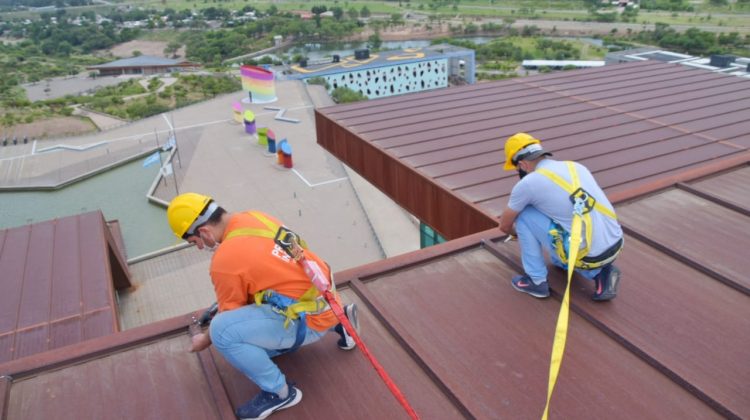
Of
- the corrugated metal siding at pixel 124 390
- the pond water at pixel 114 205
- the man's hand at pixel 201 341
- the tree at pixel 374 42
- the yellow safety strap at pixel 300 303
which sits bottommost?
the pond water at pixel 114 205

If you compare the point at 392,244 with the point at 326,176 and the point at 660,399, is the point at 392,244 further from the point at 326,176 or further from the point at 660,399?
the point at 660,399

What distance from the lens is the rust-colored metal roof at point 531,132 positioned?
7.43 metres

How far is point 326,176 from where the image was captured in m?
24.1

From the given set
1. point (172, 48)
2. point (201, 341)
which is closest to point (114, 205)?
point (201, 341)

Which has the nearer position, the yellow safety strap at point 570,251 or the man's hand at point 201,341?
the yellow safety strap at point 570,251

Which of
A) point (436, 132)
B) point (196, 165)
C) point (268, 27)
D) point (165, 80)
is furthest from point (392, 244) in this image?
point (268, 27)

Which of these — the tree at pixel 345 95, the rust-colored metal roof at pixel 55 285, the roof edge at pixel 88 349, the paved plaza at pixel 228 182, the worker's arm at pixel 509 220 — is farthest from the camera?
the tree at pixel 345 95

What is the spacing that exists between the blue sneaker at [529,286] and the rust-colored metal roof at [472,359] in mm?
97

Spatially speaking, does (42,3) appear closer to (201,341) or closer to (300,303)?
(201,341)

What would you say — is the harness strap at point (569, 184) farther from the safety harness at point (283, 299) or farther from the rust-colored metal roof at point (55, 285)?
the rust-colored metal roof at point (55, 285)

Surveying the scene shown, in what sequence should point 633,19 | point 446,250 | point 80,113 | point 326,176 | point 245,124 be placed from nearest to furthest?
point 446,250
point 326,176
point 245,124
point 80,113
point 633,19

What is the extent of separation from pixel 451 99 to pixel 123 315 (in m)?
10.7

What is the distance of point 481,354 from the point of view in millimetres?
3928

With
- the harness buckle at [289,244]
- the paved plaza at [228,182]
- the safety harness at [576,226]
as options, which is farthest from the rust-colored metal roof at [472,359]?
the paved plaza at [228,182]
